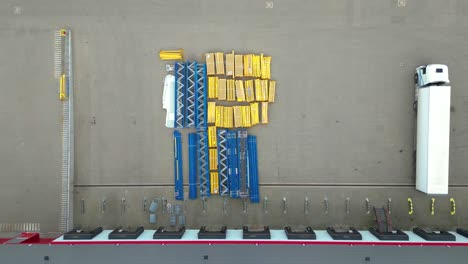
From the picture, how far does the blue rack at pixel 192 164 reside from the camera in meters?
3.26

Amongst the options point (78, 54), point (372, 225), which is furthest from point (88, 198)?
point (372, 225)

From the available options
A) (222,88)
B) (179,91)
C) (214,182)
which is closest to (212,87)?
(222,88)

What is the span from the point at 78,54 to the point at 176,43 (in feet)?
3.82

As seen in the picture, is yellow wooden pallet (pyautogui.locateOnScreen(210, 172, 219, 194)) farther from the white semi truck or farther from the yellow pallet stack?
the white semi truck

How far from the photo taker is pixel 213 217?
10.9 feet

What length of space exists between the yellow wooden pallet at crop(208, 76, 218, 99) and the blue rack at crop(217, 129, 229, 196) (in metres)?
0.42

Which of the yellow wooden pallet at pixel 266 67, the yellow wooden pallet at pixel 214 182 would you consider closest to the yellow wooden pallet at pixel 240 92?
the yellow wooden pallet at pixel 266 67

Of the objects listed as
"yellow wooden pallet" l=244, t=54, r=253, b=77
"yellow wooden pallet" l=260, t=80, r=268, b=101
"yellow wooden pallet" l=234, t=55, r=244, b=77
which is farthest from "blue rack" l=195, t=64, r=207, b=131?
"yellow wooden pallet" l=260, t=80, r=268, b=101

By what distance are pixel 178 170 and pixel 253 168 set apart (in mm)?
871

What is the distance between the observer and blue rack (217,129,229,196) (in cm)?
324

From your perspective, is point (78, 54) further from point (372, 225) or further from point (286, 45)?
point (372, 225)

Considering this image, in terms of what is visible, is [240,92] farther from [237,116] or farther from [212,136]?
[212,136]

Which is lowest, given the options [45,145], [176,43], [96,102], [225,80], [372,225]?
[372,225]

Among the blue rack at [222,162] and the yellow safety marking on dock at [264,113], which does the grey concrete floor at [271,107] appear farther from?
the blue rack at [222,162]
